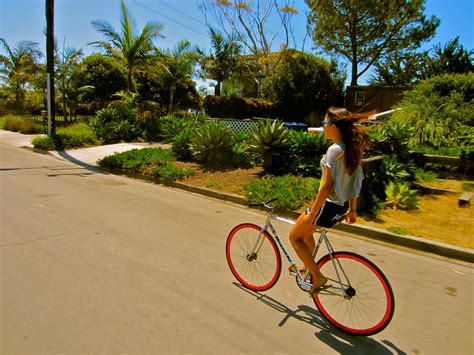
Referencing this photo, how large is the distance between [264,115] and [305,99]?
305 cm

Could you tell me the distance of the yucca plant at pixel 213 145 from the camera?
412 inches

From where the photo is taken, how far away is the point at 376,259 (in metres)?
4.96

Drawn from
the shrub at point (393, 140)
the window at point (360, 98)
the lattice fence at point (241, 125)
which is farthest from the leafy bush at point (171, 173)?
the window at point (360, 98)

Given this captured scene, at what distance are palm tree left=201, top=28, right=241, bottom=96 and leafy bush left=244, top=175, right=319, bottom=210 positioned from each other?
16.2 metres

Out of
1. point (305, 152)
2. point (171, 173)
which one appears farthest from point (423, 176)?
point (171, 173)

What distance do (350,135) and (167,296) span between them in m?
2.36

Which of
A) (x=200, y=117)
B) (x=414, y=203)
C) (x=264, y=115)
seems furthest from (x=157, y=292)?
(x=264, y=115)

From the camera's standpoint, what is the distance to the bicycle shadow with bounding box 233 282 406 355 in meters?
2.96

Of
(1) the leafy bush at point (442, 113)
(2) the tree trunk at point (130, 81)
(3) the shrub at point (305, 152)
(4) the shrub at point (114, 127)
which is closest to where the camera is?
(3) the shrub at point (305, 152)

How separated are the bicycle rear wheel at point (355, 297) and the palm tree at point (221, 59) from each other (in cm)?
2109

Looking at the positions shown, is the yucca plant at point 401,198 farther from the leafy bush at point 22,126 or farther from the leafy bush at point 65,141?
the leafy bush at point 22,126

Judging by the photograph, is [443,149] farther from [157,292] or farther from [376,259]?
[157,292]

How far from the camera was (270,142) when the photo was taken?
9000 mm

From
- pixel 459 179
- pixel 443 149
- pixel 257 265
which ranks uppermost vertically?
pixel 443 149
